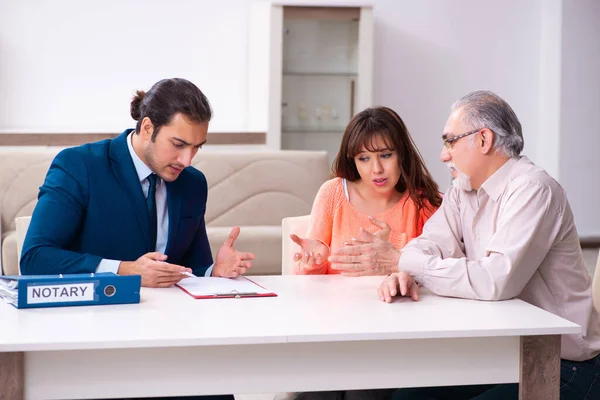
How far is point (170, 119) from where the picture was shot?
7.72 feet

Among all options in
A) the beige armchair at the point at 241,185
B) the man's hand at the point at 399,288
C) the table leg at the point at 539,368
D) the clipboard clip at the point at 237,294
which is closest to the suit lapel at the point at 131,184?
the clipboard clip at the point at 237,294

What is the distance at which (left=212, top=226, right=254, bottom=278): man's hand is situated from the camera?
2324 mm

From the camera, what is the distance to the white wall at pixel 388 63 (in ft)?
20.4

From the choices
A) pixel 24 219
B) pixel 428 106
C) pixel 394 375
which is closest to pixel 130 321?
pixel 394 375

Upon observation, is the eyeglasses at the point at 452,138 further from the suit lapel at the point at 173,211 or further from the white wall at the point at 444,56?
the white wall at the point at 444,56

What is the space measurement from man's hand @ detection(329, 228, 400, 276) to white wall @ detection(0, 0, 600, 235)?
167 inches

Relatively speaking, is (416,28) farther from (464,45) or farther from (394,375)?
(394,375)

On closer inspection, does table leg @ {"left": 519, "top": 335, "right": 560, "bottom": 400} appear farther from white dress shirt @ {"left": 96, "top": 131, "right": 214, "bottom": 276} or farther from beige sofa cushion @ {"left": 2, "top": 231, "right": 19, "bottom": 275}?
beige sofa cushion @ {"left": 2, "top": 231, "right": 19, "bottom": 275}

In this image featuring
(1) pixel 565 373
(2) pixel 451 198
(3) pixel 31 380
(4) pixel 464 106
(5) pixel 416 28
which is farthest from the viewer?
(5) pixel 416 28

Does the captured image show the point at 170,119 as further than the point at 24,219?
No

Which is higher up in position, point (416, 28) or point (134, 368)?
point (416, 28)

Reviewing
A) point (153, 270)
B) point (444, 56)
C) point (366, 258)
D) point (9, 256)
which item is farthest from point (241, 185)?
point (153, 270)

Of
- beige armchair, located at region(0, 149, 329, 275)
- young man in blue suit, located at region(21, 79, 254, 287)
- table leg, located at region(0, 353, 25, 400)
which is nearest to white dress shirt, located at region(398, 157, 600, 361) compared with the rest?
young man in blue suit, located at region(21, 79, 254, 287)

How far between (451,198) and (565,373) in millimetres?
638
